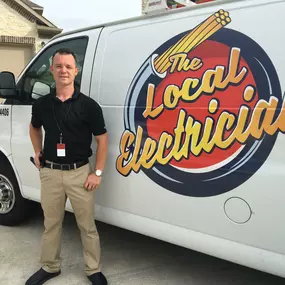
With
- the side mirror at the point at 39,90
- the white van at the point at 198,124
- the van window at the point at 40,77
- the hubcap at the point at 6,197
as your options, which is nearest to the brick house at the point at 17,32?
the hubcap at the point at 6,197

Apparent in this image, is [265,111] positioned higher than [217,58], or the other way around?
[217,58]

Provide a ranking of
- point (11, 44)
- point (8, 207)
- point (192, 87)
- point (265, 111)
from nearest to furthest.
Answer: point (265, 111) < point (192, 87) < point (8, 207) < point (11, 44)

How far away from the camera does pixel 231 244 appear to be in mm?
2361

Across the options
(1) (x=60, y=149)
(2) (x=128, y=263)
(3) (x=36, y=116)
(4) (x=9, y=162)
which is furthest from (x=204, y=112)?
(4) (x=9, y=162)

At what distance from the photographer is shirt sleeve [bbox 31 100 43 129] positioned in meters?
2.78

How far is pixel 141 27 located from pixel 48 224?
1.68 metres

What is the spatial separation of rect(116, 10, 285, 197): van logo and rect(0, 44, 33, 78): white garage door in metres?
11.4

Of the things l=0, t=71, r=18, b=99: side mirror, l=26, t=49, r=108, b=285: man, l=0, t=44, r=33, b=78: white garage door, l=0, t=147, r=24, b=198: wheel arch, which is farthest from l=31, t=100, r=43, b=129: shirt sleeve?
l=0, t=44, r=33, b=78: white garage door

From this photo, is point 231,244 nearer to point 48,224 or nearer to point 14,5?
point 48,224

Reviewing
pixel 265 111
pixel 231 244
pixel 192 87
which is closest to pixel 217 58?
pixel 192 87

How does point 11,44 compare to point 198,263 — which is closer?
point 198,263

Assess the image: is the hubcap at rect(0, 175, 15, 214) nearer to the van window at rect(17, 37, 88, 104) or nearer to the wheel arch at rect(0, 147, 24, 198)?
the wheel arch at rect(0, 147, 24, 198)

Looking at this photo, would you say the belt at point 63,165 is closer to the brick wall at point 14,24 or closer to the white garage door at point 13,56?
the white garage door at point 13,56

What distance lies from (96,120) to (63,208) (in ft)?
2.46
